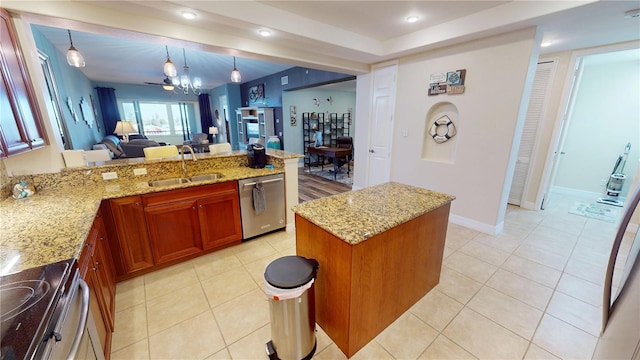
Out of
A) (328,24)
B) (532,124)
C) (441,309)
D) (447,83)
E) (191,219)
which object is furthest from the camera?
(532,124)

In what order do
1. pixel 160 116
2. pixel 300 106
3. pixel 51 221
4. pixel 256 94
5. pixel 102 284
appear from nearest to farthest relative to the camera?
pixel 51 221, pixel 102 284, pixel 300 106, pixel 256 94, pixel 160 116

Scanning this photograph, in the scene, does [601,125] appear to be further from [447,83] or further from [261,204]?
[261,204]

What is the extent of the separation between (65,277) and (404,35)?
3.99m

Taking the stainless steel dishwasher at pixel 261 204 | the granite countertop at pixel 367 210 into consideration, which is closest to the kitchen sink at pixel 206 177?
the stainless steel dishwasher at pixel 261 204

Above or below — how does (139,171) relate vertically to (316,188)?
above

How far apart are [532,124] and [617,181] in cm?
205

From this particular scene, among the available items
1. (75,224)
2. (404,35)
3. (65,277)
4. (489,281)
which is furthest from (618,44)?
(75,224)

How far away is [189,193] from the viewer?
7.77 feet

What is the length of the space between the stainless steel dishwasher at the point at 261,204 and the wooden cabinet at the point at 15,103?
157cm

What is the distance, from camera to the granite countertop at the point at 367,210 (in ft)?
4.50

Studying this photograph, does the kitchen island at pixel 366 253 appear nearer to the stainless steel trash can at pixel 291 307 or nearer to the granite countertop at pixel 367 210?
the granite countertop at pixel 367 210

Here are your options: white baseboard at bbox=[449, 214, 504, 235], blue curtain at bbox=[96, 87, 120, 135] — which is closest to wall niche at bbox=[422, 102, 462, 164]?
white baseboard at bbox=[449, 214, 504, 235]

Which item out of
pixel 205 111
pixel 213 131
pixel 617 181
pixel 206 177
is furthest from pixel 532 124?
pixel 205 111

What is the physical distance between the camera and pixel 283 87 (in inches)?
261
